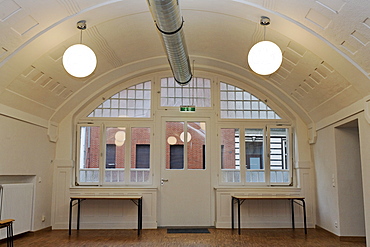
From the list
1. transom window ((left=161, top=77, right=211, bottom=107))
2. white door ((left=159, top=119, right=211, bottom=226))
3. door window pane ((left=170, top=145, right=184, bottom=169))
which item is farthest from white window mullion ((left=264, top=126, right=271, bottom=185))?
door window pane ((left=170, top=145, right=184, bottom=169))

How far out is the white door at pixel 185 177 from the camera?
26.9 ft

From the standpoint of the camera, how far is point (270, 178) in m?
8.43

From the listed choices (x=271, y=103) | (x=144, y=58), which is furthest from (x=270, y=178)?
(x=144, y=58)

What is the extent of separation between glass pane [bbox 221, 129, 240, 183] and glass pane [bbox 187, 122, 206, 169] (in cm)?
43

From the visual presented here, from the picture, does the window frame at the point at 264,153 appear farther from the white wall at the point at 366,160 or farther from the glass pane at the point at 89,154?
the glass pane at the point at 89,154

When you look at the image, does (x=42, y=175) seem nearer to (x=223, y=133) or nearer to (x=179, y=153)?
(x=179, y=153)

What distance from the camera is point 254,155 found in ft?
28.0

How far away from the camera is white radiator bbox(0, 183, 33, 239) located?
634cm

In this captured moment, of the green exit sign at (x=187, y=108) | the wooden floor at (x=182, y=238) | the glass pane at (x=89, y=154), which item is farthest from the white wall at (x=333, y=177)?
the glass pane at (x=89, y=154)

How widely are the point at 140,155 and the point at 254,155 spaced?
99.6 inches

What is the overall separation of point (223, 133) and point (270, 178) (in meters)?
1.43

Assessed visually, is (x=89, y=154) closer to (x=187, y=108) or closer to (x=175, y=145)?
(x=175, y=145)

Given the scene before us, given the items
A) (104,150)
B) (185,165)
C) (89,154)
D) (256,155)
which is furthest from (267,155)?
(89,154)

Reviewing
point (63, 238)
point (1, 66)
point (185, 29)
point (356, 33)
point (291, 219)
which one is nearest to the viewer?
point (356, 33)
